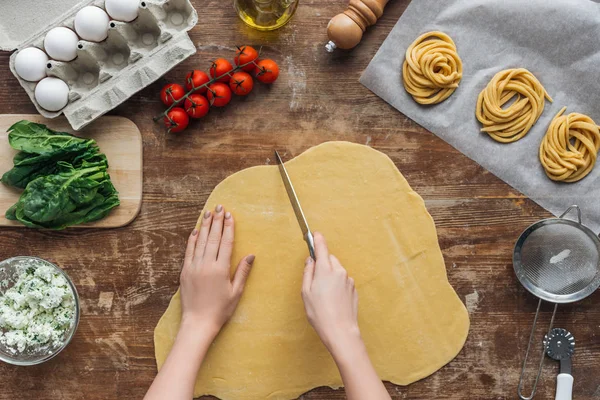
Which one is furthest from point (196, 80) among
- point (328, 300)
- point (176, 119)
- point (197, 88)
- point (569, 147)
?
point (569, 147)

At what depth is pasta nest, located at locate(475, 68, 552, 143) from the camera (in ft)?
6.91

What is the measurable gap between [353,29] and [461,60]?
0.46m

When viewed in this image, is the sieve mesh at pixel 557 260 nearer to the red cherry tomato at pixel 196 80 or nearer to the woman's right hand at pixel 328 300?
the woman's right hand at pixel 328 300

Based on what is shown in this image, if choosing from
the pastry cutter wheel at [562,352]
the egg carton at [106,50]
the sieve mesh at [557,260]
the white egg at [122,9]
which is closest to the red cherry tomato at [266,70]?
the egg carton at [106,50]

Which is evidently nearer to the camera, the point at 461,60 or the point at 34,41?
the point at 34,41

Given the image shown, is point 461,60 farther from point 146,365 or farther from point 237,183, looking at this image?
point 146,365

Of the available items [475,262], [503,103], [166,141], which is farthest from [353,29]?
[475,262]

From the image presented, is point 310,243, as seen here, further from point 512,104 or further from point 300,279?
point 512,104

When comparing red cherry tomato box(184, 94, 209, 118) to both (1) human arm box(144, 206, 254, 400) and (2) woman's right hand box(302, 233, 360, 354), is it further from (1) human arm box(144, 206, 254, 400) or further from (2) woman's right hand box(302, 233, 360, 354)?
(2) woman's right hand box(302, 233, 360, 354)

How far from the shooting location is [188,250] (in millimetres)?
2121

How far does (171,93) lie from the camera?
81.0 inches

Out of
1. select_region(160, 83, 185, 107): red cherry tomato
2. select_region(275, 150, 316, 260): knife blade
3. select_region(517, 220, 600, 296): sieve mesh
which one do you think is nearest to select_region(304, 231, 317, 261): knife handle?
select_region(275, 150, 316, 260): knife blade

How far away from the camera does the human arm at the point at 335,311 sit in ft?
6.42

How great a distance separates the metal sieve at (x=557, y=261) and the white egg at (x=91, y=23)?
1757 mm
